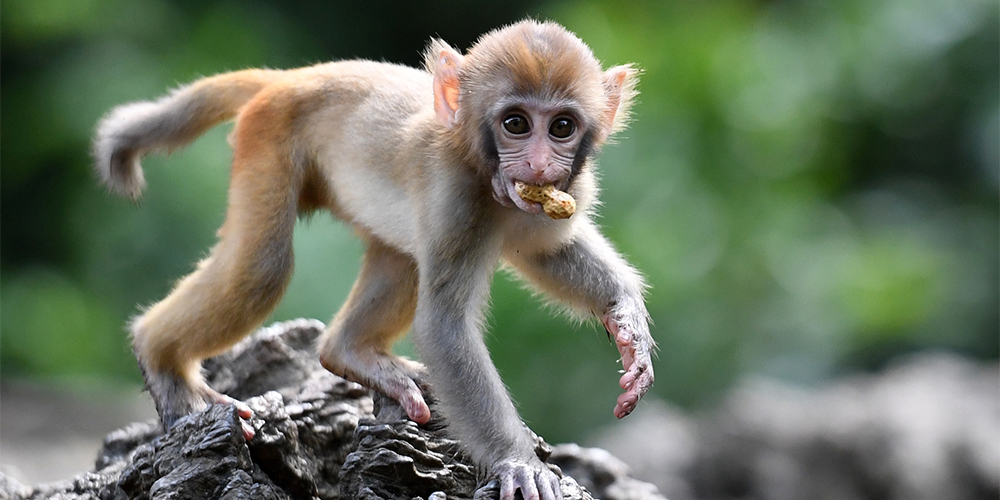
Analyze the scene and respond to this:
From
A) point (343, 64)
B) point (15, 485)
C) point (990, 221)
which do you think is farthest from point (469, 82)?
point (990, 221)

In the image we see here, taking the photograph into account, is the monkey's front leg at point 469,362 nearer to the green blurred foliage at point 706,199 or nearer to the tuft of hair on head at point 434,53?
the tuft of hair on head at point 434,53

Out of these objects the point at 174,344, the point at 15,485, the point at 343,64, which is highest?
the point at 343,64

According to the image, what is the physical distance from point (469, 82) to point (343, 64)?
4.40 ft

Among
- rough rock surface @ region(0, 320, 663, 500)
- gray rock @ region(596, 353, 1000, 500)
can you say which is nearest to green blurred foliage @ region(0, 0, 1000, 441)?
gray rock @ region(596, 353, 1000, 500)

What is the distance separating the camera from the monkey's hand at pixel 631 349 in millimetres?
4973

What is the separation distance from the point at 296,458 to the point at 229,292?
110cm

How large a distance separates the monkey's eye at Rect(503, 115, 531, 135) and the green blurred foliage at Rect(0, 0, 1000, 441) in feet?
20.1

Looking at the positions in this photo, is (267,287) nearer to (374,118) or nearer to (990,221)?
(374,118)

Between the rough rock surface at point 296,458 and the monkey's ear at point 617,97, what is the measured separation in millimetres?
1644

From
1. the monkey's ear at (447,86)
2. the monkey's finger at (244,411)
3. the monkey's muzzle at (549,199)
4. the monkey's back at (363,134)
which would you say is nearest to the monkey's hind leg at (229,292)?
the monkey's back at (363,134)

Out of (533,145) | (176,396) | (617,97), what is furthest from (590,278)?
(176,396)

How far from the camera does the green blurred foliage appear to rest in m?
11.9

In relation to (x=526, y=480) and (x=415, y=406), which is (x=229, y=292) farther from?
(x=526, y=480)

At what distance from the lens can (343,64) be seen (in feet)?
20.5
